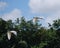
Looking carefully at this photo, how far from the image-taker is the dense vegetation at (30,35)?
27766 mm

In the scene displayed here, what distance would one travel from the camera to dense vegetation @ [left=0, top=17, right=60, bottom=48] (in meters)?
27.8

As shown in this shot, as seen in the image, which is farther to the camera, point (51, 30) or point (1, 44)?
point (51, 30)

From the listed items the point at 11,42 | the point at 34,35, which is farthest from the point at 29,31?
the point at 11,42

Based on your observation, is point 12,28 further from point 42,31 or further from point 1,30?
point 42,31

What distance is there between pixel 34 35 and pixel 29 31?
787 mm

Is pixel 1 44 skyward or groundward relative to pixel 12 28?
groundward

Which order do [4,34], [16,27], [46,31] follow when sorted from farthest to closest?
[46,31] → [16,27] → [4,34]

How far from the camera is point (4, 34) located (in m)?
27.2

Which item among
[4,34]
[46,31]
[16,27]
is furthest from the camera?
[46,31]

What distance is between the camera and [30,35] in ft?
96.8

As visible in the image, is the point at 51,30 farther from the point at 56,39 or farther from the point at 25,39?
the point at 25,39

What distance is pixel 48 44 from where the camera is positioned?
96.4 feet

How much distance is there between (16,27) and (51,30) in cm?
430

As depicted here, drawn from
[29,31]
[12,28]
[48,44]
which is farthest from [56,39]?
[12,28]
